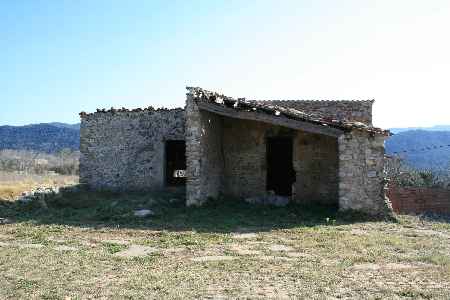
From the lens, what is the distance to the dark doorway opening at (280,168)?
646 inches

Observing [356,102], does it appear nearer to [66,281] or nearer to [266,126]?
[266,126]

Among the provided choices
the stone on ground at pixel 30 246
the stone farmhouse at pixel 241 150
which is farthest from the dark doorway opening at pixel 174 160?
the stone on ground at pixel 30 246

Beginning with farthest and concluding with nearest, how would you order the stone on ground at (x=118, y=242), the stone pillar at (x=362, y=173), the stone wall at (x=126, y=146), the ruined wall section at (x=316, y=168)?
the stone wall at (x=126, y=146) < the ruined wall section at (x=316, y=168) < the stone pillar at (x=362, y=173) < the stone on ground at (x=118, y=242)

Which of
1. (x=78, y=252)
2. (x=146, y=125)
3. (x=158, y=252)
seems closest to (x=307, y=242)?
(x=158, y=252)

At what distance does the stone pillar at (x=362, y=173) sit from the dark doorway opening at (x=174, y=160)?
255 inches

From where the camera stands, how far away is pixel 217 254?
7.95 metres

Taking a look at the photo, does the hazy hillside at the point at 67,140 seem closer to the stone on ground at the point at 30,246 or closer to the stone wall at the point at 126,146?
the stone wall at the point at 126,146

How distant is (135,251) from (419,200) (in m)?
9.06

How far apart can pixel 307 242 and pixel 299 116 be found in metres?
4.39

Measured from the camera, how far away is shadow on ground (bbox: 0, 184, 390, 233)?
10977mm

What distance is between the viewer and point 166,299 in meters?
5.38

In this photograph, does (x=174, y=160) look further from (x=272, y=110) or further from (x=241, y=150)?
(x=272, y=110)

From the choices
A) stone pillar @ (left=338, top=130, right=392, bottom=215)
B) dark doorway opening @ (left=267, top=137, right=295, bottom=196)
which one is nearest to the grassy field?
stone pillar @ (left=338, top=130, right=392, bottom=215)

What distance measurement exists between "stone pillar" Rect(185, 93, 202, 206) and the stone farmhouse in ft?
0.09
